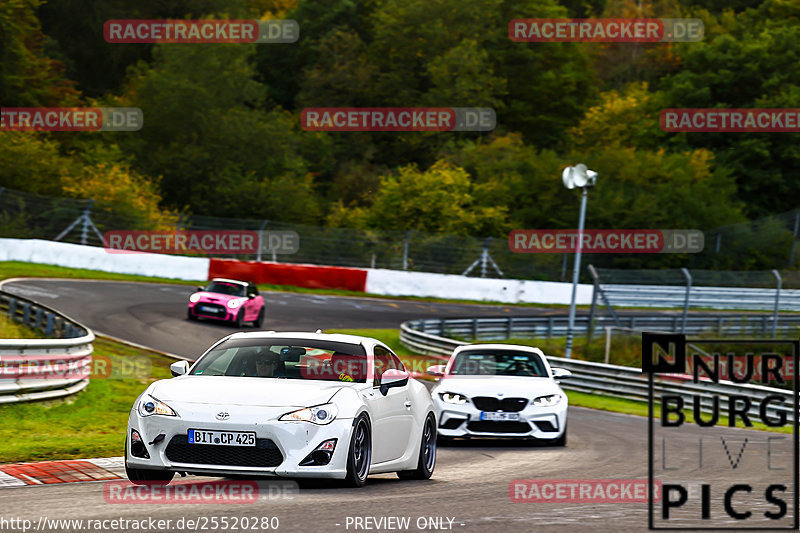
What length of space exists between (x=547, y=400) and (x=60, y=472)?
7.07 m

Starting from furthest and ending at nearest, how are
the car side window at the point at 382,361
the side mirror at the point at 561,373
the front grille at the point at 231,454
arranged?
the side mirror at the point at 561,373 → the car side window at the point at 382,361 → the front grille at the point at 231,454

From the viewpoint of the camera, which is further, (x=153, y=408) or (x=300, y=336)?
(x=300, y=336)

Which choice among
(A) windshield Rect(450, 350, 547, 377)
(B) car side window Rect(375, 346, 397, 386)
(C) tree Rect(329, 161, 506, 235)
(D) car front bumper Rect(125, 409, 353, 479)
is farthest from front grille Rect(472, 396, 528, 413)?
(C) tree Rect(329, 161, 506, 235)

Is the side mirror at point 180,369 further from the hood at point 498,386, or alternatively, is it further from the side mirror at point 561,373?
the side mirror at point 561,373

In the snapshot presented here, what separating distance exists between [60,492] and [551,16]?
77.1m

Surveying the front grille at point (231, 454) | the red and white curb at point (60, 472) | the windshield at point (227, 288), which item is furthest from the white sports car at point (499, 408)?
the windshield at point (227, 288)

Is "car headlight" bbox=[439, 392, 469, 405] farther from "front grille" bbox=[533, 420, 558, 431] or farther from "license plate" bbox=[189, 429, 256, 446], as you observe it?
"license plate" bbox=[189, 429, 256, 446]

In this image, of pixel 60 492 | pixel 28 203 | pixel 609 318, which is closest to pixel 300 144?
pixel 28 203

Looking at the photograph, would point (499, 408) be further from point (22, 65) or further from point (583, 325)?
point (22, 65)

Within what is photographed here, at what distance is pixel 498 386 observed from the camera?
49.2 feet

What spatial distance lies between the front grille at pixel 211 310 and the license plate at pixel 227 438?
20.2 meters

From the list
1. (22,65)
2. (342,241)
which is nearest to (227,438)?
(342,241)

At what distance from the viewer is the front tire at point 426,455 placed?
423 inches

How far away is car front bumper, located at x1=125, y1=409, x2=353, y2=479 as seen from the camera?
8508 millimetres
